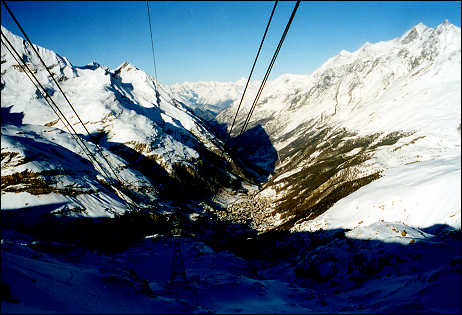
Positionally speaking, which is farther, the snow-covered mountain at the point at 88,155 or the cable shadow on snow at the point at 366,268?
the snow-covered mountain at the point at 88,155

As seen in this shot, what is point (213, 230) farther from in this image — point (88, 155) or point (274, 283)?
point (274, 283)

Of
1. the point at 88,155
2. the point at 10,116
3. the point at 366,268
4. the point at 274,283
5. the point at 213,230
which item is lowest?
the point at 274,283

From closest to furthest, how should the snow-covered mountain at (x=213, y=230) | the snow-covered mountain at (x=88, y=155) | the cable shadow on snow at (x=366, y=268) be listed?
the cable shadow on snow at (x=366, y=268)
the snow-covered mountain at (x=213, y=230)
the snow-covered mountain at (x=88, y=155)

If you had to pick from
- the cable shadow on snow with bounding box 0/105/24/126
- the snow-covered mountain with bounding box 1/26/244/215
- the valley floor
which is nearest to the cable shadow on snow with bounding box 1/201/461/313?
the valley floor

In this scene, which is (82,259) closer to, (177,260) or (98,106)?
(177,260)

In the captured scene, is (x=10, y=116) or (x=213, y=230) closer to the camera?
(x=213, y=230)

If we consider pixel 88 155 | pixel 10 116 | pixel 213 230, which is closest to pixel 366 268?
pixel 213 230

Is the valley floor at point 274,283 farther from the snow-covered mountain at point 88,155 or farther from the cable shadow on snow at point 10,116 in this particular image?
the cable shadow on snow at point 10,116

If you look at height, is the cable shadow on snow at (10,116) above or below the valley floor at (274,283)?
above

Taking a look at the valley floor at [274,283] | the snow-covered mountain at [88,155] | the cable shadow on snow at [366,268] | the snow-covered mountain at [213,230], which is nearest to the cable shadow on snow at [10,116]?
the snow-covered mountain at [88,155]

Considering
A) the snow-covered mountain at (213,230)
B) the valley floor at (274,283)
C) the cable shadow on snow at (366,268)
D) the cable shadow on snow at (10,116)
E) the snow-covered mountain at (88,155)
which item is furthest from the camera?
the cable shadow on snow at (10,116)

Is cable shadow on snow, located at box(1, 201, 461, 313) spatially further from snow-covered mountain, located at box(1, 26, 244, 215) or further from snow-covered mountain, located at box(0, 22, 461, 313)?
snow-covered mountain, located at box(1, 26, 244, 215)
